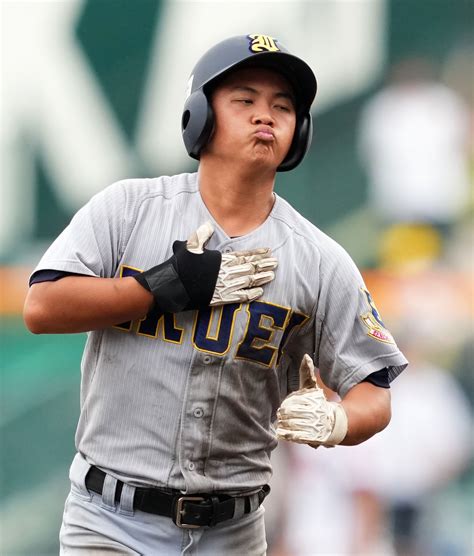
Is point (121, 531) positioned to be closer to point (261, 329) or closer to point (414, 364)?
point (261, 329)

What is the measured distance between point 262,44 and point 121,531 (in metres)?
1.31

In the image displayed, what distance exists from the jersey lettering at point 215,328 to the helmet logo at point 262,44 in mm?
668

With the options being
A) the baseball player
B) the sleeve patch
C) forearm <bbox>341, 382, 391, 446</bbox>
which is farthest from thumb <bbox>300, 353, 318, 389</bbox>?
the sleeve patch

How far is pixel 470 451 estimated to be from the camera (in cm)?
750

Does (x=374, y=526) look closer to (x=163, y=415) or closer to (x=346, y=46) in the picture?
(x=346, y=46)

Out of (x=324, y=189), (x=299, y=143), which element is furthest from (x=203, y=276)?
(x=324, y=189)

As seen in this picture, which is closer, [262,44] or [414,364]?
[262,44]

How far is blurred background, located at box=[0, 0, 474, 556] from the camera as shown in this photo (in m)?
7.23

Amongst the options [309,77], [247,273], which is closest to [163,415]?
[247,273]

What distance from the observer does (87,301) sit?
9.43 ft

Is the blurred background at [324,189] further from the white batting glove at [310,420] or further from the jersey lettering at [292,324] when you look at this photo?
the white batting glove at [310,420]

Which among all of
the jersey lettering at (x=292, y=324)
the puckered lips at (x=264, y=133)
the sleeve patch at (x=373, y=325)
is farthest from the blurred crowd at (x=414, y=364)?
the puckered lips at (x=264, y=133)

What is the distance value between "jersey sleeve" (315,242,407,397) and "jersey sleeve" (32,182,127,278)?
56 centimetres

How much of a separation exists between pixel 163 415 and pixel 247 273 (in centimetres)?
42
